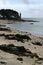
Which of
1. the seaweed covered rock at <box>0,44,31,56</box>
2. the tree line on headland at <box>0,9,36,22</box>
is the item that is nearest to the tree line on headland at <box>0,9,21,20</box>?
the tree line on headland at <box>0,9,36,22</box>

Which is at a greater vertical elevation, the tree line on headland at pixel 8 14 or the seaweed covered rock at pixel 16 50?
the seaweed covered rock at pixel 16 50

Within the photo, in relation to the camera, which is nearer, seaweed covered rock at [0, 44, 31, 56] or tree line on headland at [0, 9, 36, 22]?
seaweed covered rock at [0, 44, 31, 56]

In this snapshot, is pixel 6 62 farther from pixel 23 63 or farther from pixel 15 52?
pixel 15 52

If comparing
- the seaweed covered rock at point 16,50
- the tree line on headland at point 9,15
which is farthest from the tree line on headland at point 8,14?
the seaweed covered rock at point 16,50

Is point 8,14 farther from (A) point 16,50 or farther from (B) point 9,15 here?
(A) point 16,50

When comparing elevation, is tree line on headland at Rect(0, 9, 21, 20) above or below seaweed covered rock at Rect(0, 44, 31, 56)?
below

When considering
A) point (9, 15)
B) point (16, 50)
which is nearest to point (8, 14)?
point (9, 15)

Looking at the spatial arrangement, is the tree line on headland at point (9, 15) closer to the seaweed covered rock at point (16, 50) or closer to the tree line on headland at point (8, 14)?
the tree line on headland at point (8, 14)

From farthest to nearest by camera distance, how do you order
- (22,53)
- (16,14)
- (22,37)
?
1. (16,14)
2. (22,37)
3. (22,53)

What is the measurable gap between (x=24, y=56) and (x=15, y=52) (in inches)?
47.5

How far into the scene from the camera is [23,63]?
1554cm

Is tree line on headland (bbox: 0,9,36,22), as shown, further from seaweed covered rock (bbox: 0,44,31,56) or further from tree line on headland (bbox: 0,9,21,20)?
seaweed covered rock (bbox: 0,44,31,56)

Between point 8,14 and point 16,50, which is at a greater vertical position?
point 16,50

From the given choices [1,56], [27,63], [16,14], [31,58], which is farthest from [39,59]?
[16,14]
